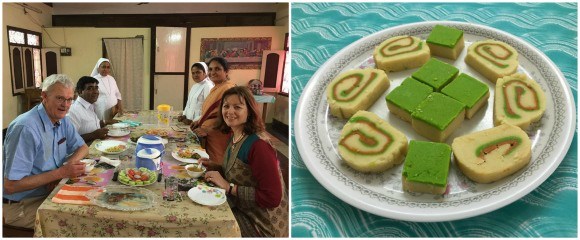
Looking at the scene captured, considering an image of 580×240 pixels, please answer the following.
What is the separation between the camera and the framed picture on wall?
3717 mm

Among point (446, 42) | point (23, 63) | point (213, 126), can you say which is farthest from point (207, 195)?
point (23, 63)

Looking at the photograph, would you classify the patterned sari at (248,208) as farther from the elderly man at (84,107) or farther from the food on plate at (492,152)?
the elderly man at (84,107)

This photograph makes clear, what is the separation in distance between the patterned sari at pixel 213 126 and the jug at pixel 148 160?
0.55m

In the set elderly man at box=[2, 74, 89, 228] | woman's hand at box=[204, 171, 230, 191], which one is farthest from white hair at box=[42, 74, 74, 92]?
woman's hand at box=[204, 171, 230, 191]

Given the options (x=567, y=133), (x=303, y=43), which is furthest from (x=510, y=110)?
(x=303, y=43)

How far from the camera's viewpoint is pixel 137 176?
1396 millimetres

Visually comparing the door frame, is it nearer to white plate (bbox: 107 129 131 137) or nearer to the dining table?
white plate (bbox: 107 129 131 137)

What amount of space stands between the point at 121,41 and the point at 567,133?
3.00 metres

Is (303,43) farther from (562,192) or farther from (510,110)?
(562,192)

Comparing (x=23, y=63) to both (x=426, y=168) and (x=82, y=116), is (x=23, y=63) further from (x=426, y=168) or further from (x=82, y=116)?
(x=426, y=168)

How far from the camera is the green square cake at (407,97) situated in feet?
3.72

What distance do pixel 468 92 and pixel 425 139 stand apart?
7.8 inches

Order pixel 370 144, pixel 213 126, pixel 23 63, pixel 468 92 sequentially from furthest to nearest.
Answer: pixel 23 63 < pixel 213 126 < pixel 468 92 < pixel 370 144

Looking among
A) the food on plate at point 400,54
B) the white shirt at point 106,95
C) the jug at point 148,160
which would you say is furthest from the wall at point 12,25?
the food on plate at point 400,54
